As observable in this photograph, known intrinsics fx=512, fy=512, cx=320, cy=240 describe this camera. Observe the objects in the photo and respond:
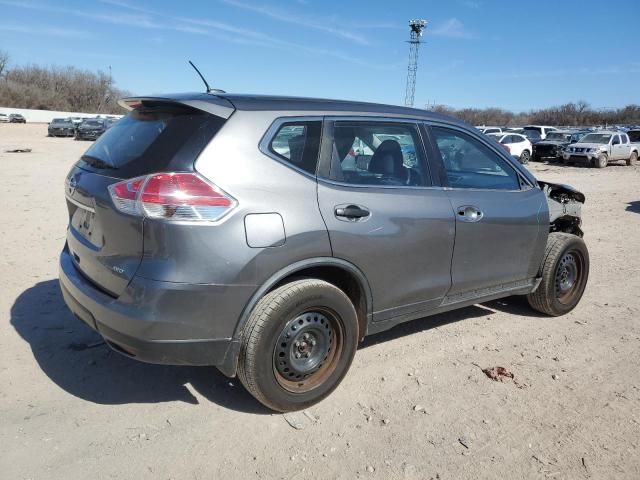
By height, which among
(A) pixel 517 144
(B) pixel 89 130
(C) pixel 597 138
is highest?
(C) pixel 597 138

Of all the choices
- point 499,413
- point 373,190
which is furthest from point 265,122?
point 499,413

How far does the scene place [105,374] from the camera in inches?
134

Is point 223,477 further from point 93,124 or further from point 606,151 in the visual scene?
point 93,124

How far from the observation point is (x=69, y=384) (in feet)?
10.7

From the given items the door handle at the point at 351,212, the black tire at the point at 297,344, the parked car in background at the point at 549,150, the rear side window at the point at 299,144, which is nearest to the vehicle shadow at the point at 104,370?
the black tire at the point at 297,344

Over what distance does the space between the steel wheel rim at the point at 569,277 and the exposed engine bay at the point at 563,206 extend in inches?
14.2

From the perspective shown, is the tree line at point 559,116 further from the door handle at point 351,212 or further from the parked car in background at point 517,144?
the door handle at point 351,212

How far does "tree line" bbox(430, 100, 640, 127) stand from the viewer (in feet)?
275

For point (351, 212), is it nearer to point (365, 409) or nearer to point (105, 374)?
point (365, 409)

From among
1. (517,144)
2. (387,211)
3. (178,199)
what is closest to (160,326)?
(178,199)

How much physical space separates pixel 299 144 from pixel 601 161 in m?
26.6

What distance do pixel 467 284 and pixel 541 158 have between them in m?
27.8

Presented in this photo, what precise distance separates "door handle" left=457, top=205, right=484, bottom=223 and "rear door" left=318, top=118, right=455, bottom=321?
0.11 metres

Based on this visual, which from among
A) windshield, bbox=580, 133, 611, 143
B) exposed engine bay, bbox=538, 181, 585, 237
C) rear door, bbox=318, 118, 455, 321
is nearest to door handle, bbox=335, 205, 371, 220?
rear door, bbox=318, 118, 455, 321
